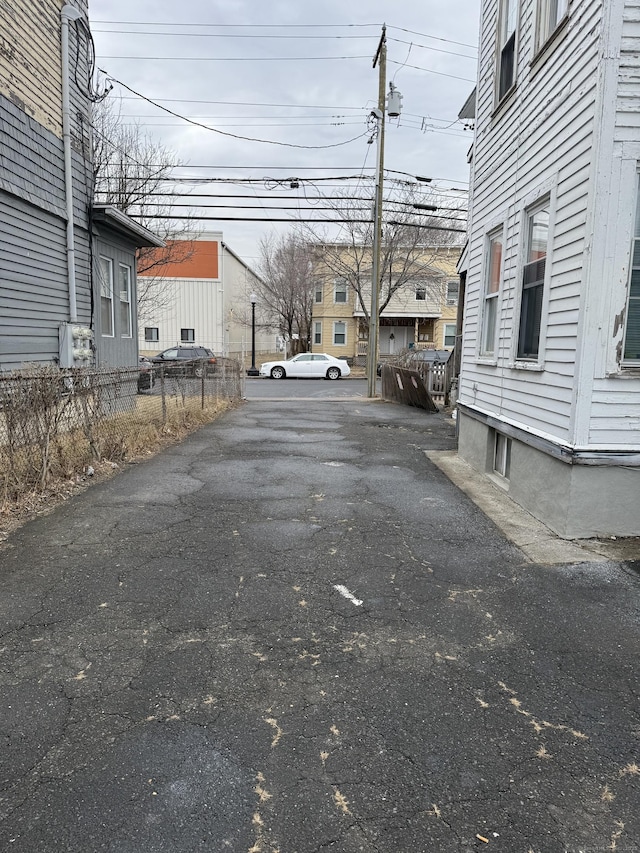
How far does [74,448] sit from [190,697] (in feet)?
14.6

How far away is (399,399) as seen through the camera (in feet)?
55.0

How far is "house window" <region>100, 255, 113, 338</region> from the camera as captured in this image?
37.9 ft

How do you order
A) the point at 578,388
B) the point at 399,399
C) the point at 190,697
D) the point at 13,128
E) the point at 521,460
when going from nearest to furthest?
the point at 190,697 → the point at 578,388 → the point at 521,460 → the point at 13,128 → the point at 399,399

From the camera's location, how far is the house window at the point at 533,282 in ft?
18.2

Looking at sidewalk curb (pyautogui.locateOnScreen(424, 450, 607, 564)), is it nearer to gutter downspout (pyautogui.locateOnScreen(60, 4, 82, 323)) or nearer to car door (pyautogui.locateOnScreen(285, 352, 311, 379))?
gutter downspout (pyautogui.locateOnScreen(60, 4, 82, 323))

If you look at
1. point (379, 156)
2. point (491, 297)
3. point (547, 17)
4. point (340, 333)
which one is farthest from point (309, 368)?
point (547, 17)

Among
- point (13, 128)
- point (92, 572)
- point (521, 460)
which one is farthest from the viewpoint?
point (13, 128)

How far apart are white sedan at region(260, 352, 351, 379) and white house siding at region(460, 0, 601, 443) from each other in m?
21.3

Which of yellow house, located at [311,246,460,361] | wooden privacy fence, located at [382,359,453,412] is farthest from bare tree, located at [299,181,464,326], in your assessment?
wooden privacy fence, located at [382,359,453,412]

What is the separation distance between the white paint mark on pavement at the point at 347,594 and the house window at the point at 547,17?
17.6ft

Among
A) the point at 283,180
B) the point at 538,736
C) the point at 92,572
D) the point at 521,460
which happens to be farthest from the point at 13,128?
the point at 283,180

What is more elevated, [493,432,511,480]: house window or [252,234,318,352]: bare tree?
[252,234,318,352]: bare tree

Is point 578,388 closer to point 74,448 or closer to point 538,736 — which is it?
point 538,736

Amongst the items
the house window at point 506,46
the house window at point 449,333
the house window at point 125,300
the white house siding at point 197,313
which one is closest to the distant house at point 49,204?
the house window at point 125,300
